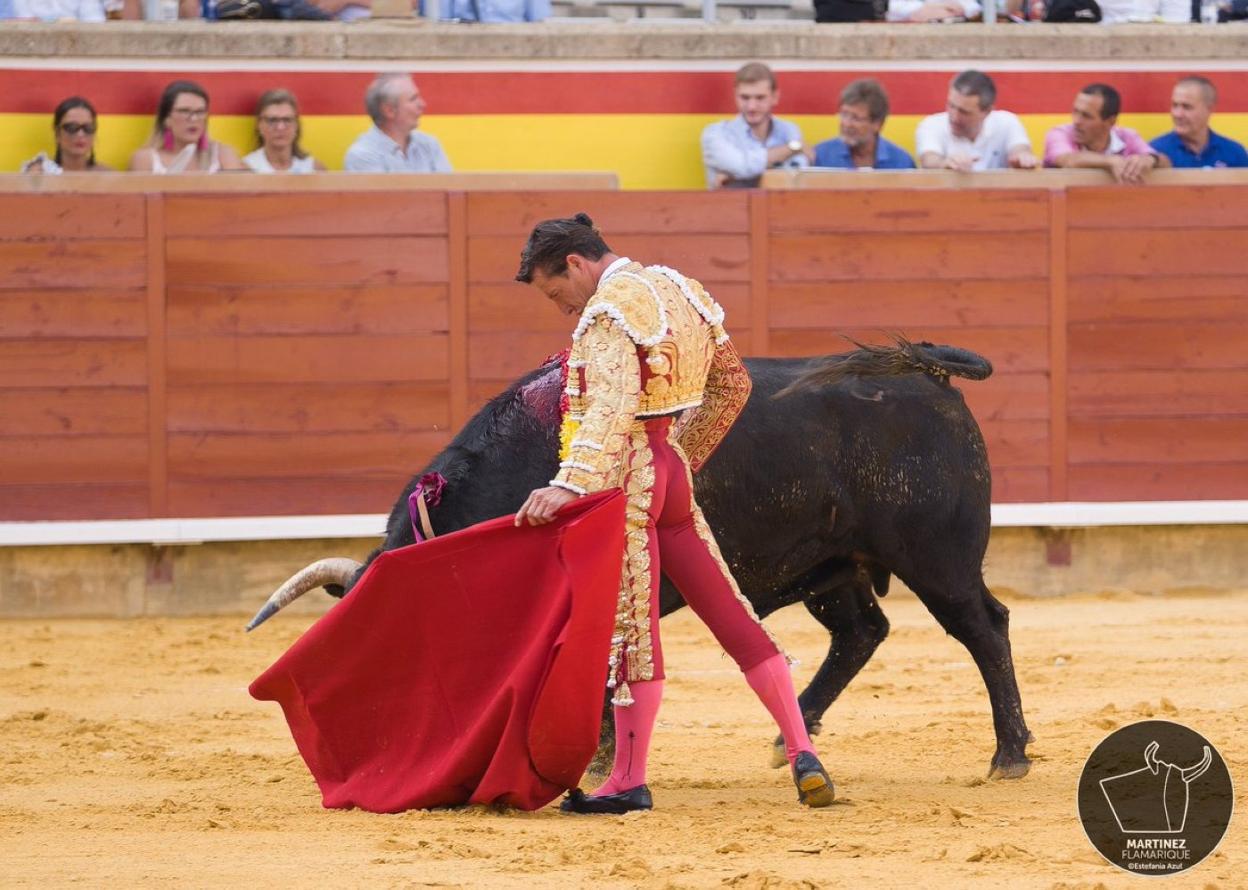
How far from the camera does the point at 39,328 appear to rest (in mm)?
7766

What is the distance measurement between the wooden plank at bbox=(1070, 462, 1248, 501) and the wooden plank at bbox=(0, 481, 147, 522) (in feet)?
12.7

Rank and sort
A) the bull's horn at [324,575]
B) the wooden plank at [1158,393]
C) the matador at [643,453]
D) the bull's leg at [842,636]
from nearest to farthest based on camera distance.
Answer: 1. the matador at [643,453]
2. the bull's horn at [324,575]
3. the bull's leg at [842,636]
4. the wooden plank at [1158,393]

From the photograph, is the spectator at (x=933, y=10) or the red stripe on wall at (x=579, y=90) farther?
the spectator at (x=933, y=10)

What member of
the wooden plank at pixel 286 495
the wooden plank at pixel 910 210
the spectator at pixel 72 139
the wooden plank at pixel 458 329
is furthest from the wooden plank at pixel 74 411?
the wooden plank at pixel 910 210

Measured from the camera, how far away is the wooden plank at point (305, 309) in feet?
25.8

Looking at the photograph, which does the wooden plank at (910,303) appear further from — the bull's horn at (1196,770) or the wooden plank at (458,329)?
the bull's horn at (1196,770)

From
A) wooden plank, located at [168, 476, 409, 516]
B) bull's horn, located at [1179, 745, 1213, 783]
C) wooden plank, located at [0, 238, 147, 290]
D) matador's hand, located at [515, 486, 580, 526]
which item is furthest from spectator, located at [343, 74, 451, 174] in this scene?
bull's horn, located at [1179, 745, 1213, 783]

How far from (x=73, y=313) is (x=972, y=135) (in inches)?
149

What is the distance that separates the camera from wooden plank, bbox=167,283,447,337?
7867mm

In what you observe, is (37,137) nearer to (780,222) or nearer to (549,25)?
(549,25)

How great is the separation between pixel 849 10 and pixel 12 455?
13.6ft

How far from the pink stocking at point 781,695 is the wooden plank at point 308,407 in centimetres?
380

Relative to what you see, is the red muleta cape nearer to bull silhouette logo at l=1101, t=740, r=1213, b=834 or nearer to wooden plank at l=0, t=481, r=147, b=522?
bull silhouette logo at l=1101, t=740, r=1213, b=834

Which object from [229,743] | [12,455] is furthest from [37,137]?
[229,743]
